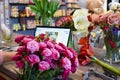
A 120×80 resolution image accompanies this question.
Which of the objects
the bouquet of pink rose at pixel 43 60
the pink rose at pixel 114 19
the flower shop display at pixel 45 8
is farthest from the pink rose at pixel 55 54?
the flower shop display at pixel 45 8

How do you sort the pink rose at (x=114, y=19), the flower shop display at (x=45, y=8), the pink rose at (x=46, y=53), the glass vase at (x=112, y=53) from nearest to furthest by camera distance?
1. the pink rose at (x=46, y=53)
2. the pink rose at (x=114, y=19)
3. the glass vase at (x=112, y=53)
4. the flower shop display at (x=45, y=8)

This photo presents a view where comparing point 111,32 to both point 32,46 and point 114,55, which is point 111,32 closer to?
point 114,55

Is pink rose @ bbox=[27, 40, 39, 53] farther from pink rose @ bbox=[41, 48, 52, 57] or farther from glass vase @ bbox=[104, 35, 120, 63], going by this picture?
glass vase @ bbox=[104, 35, 120, 63]

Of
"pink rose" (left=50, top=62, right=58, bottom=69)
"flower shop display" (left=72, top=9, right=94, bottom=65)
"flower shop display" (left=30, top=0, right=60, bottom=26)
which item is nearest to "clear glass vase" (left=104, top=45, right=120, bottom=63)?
"flower shop display" (left=72, top=9, right=94, bottom=65)

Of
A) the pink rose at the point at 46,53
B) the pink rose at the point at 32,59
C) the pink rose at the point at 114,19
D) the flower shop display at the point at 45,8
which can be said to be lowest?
the pink rose at the point at 32,59

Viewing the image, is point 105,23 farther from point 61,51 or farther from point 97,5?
point 97,5

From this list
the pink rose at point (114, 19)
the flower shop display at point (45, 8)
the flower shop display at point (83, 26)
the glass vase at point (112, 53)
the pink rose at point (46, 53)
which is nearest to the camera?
the pink rose at point (46, 53)

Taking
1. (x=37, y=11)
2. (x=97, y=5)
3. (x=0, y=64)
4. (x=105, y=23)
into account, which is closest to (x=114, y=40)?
(x=105, y=23)

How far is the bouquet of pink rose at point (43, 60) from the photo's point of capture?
1022mm

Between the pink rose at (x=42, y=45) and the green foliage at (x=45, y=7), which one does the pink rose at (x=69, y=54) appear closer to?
the pink rose at (x=42, y=45)

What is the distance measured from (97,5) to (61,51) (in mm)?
2942

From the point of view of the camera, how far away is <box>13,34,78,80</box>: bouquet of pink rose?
40.3 inches

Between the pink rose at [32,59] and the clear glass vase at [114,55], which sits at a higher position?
the pink rose at [32,59]

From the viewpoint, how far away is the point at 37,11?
94.5 inches
